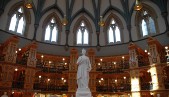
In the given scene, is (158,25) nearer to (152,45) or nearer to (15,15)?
(152,45)

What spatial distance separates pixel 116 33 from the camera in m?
33.2

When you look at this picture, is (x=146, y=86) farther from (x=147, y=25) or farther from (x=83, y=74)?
(x=83, y=74)

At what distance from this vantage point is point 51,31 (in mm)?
33312

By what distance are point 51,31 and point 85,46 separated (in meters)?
6.89

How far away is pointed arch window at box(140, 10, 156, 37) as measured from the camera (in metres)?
29.8

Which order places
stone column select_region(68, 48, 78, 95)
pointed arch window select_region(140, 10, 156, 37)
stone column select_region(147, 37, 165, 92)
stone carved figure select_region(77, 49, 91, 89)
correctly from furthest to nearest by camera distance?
1. pointed arch window select_region(140, 10, 156, 37)
2. stone column select_region(68, 48, 78, 95)
3. stone column select_region(147, 37, 165, 92)
4. stone carved figure select_region(77, 49, 91, 89)

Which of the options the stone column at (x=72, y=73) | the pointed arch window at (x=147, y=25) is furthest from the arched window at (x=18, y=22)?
the pointed arch window at (x=147, y=25)

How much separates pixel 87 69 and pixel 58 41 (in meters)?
22.1

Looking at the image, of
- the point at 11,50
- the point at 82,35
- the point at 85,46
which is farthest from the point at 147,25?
the point at 11,50

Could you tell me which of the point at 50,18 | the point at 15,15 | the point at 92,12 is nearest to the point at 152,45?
the point at 92,12

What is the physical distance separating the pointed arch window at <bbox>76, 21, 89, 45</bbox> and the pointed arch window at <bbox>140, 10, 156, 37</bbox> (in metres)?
9.98

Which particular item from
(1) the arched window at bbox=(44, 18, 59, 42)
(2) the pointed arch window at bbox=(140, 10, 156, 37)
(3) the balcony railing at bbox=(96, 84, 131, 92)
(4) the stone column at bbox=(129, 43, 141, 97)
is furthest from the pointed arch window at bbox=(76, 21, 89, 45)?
(2) the pointed arch window at bbox=(140, 10, 156, 37)

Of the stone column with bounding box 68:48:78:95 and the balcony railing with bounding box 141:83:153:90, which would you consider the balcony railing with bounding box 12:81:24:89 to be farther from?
the balcony railing with bounding box 141:83:153:90

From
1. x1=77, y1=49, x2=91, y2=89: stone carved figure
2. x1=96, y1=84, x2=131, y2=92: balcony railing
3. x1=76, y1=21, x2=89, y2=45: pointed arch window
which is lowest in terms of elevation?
x1=96, y1=84, x2=131, y2=92: balcony railing
